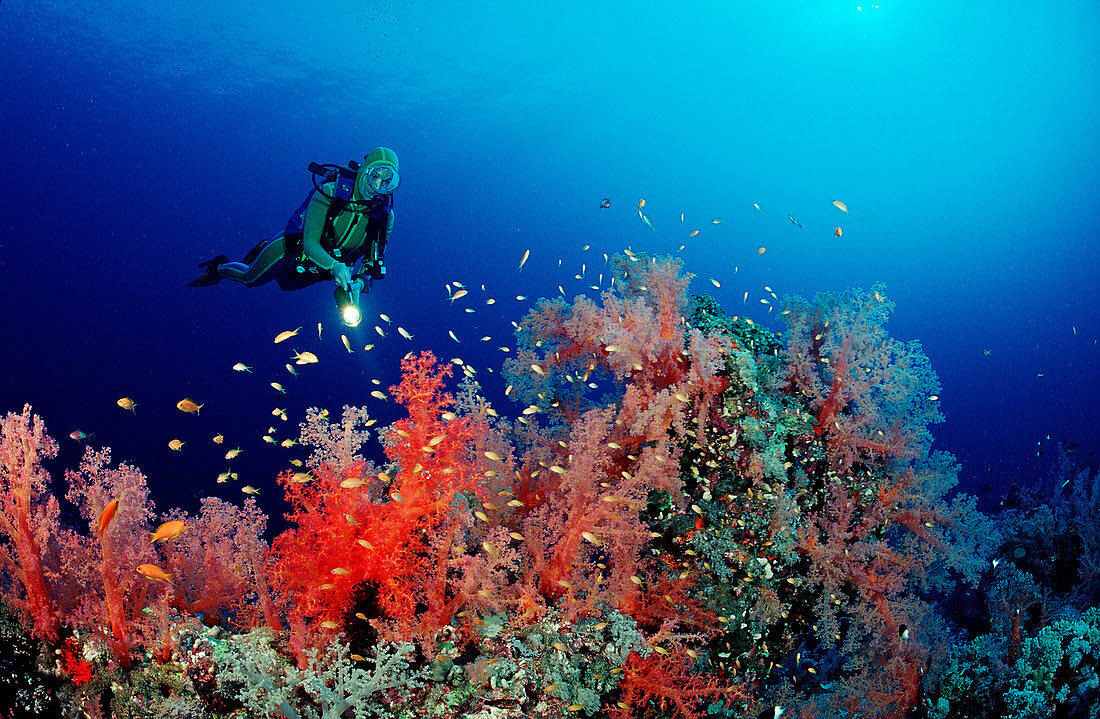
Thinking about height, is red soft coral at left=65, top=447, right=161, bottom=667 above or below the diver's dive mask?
below

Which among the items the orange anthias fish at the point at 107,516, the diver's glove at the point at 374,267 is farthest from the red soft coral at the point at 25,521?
the diver's glove at the point at 374,267

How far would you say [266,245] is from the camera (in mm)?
6902

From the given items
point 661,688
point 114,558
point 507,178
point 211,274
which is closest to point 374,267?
point 211,274

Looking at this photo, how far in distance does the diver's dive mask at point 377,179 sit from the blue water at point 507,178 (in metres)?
14.3

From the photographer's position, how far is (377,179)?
19.0 ft

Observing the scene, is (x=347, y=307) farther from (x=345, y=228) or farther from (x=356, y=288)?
(x=345, y=228)

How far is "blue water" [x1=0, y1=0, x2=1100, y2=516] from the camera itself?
98.9ft

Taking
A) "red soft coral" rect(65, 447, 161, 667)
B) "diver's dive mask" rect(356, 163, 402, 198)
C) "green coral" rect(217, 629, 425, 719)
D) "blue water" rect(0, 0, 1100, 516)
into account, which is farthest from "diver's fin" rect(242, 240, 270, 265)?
"blue water" rect(0, 0, 1100, 516)

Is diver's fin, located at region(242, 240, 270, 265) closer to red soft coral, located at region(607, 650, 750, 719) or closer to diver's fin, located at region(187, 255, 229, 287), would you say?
diver's fin, located at region(187, 255, 229, 287)

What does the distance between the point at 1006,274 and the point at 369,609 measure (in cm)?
11996

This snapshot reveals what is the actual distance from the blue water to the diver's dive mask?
1427 cm

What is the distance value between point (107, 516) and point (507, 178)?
6637 centimetres

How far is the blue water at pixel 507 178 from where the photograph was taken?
98.9 feet

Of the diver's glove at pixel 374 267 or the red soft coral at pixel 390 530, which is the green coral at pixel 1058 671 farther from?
the diver's glove at pixel 374 267
